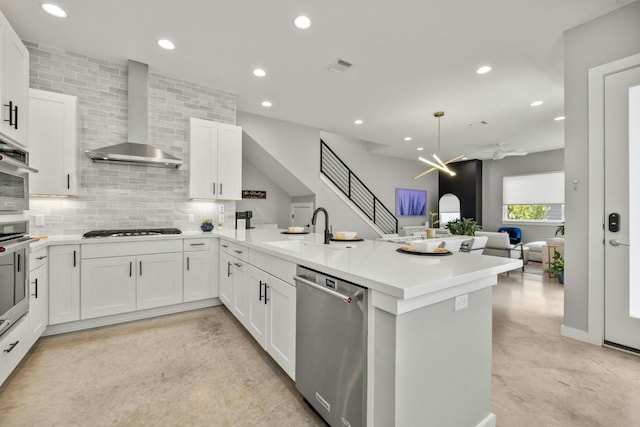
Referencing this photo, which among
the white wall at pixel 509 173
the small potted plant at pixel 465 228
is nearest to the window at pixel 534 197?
the white wall at pixel 509 173

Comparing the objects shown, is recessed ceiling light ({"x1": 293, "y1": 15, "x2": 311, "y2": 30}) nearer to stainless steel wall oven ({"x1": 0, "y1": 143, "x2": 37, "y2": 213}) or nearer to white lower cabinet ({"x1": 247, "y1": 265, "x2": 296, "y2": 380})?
white lower cabinet ({"x1": 247, "y1": 265, "x2": 296, "y2": 380})

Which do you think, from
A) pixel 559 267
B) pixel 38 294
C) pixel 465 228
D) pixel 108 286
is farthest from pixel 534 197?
pixel 38 294

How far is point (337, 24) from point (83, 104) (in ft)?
9.95

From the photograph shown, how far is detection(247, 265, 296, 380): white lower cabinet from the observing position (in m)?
1.74

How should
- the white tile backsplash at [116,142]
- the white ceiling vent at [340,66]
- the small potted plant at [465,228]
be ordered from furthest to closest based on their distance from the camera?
the small potted plant at [465,228], the white ceiling vent at [340,66], the white tile backsplash at [116,142]

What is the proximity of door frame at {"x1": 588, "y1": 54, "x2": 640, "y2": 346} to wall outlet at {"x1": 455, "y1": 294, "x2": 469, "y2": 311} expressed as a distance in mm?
2130

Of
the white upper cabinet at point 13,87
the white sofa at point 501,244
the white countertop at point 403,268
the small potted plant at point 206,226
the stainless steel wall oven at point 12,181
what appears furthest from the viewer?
A: the white sofa at point 501,244

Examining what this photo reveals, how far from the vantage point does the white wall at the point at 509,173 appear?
7.82m

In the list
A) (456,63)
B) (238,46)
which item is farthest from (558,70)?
(238,46)

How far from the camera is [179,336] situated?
267 cm

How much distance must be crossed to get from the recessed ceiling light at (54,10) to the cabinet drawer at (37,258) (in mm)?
2161

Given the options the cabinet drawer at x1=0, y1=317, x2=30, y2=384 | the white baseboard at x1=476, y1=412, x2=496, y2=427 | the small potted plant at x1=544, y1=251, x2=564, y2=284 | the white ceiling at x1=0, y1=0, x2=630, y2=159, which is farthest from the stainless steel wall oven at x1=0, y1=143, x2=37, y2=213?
the small potted plant at x1=544, y1=251, x2=564, y2=284

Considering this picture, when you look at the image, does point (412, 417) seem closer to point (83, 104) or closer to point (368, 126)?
point (83, 104)

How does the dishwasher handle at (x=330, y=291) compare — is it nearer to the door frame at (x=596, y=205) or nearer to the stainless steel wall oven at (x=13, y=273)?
the stainless steel wall oven at (x=13, y=273)
